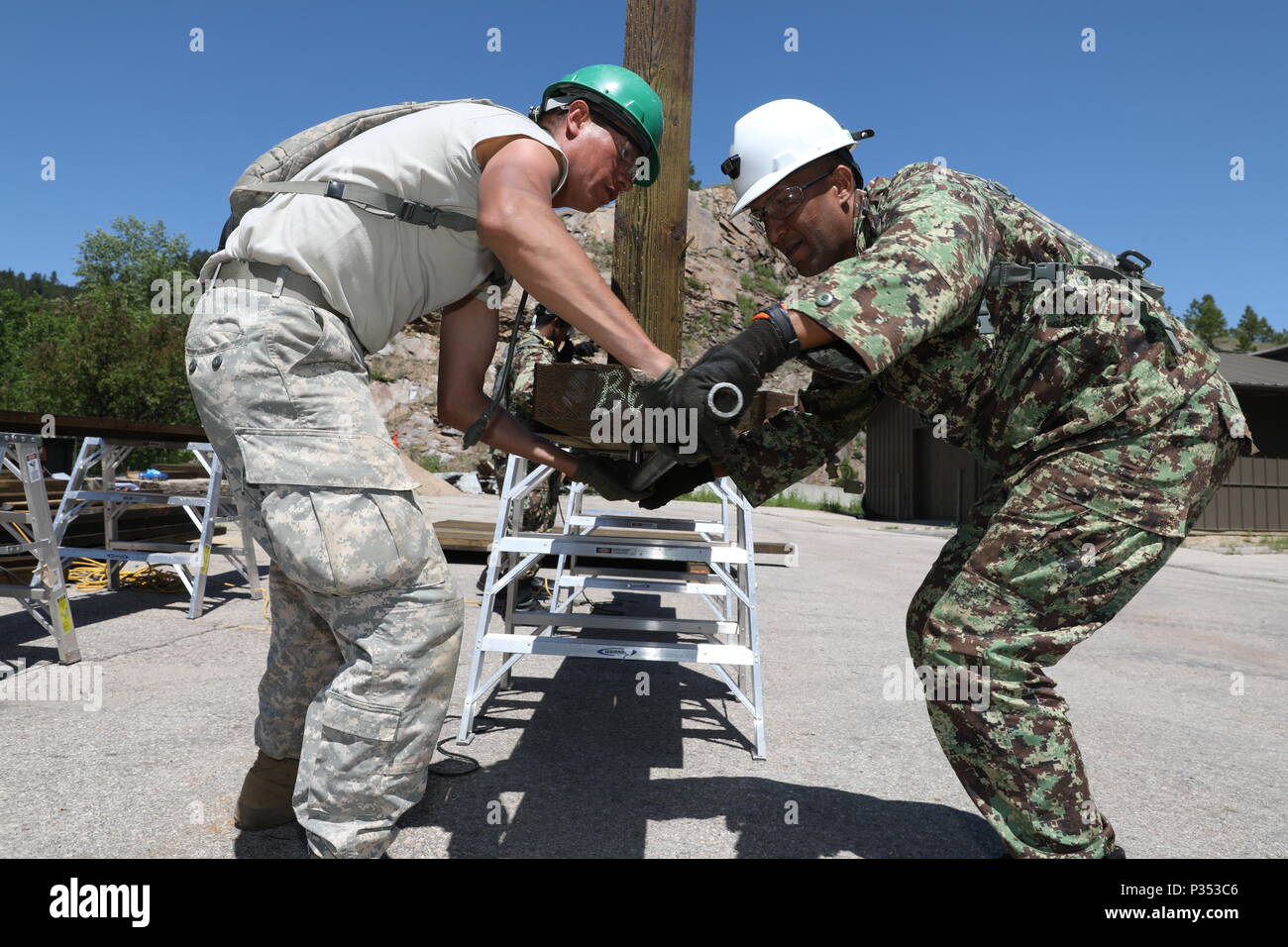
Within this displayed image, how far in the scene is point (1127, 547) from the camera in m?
1.88

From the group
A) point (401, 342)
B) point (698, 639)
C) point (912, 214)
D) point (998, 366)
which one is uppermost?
point (401, 342)

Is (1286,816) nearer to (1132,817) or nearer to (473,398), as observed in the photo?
(1132,817)

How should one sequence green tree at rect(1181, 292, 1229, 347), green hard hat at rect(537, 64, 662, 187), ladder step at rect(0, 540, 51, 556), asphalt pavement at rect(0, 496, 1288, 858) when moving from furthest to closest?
green tree at rect(1181, 292, 1229, 347)
ladder step at rect(0, 540, 51, 556)
asphalt pavement at rect(0, 496, 1288, 858)
green hard hat at rect(537, 64, 662, 187)

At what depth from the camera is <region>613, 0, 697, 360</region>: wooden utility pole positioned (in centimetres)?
343

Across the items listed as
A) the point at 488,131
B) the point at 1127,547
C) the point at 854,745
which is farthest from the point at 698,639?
the point at 488,131

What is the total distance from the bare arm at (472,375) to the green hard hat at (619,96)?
61 cm

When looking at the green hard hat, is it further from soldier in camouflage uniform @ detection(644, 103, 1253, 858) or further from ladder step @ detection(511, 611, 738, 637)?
ladder step @ detection(511, 611, 738, 637)

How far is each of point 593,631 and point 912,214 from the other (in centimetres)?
453

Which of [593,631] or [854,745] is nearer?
[854,745]

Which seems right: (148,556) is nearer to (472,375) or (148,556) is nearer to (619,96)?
(472,375)

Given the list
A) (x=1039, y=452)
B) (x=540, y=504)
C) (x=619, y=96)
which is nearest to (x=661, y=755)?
(x=1039, y=452)

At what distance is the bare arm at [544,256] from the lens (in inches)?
68.8

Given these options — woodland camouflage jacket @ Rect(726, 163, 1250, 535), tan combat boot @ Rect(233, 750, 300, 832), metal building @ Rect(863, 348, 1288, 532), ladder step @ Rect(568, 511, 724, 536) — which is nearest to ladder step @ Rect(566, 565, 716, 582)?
ladder step @ Rect(568, 511, 724, 536)

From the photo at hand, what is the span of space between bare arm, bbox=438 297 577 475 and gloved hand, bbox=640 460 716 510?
0.35m
